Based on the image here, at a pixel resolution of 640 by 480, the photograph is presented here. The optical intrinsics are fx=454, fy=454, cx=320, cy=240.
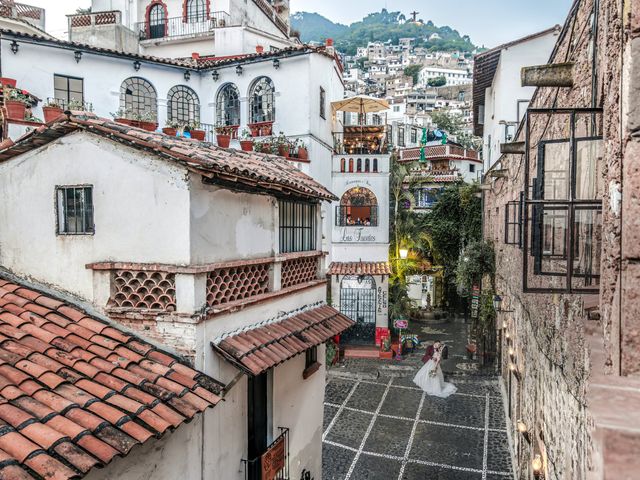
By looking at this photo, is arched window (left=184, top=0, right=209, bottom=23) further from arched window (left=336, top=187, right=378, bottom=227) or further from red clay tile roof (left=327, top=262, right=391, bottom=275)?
red clay tile roof (left=327, top=262, right=391, bottom=275)

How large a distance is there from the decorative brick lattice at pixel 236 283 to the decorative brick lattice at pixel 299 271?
598mm

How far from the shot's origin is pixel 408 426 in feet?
47.8

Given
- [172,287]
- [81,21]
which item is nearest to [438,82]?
[81,21]

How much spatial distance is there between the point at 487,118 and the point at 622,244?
2481 cm

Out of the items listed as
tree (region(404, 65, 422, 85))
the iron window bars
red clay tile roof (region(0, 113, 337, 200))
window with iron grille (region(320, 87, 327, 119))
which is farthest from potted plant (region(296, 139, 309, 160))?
tree (region(404, 65, 422, 85))

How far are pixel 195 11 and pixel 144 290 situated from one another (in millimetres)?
24345

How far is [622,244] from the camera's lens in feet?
8.04

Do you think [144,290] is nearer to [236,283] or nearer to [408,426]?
[236,283]

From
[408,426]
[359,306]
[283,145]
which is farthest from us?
[359,306]

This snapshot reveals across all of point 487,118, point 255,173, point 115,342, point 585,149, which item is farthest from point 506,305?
point 487,118

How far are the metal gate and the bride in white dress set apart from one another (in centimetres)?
574

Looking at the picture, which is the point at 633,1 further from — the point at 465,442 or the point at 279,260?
the point at 465,442

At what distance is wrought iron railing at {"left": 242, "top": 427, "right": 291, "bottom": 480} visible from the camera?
6.55m

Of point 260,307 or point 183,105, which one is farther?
point 183,105
